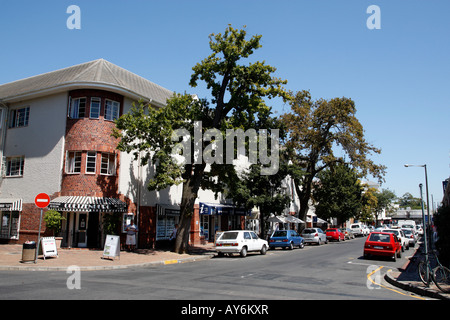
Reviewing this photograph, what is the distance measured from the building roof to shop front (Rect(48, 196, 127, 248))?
671 cm

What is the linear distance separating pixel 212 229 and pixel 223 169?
453 inches

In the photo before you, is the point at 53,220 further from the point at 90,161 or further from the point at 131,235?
the point at 131,235

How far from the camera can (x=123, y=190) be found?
2278cm

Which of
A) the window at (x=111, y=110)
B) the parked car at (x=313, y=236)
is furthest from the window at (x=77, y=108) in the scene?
the parked car at (x=313, y=236)

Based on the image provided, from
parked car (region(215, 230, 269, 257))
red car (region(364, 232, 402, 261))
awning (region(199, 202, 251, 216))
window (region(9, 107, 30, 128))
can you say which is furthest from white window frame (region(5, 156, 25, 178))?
red car (region(364, 232, 402, 261))

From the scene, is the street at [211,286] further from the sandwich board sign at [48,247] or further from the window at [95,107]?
the window at [95,107]

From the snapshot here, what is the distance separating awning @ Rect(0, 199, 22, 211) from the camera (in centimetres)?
2319

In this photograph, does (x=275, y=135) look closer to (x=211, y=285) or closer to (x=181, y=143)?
(x=181, y=143)

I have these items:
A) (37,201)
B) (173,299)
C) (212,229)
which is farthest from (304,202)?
(173,299)

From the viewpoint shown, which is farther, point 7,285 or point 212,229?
point 212,229

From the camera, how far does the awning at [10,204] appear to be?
23.2m

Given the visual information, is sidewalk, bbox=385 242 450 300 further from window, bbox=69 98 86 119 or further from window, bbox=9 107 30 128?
window, bbox=9 107 30 128

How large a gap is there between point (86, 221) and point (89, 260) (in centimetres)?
569

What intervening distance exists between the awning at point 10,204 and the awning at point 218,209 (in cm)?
1257
